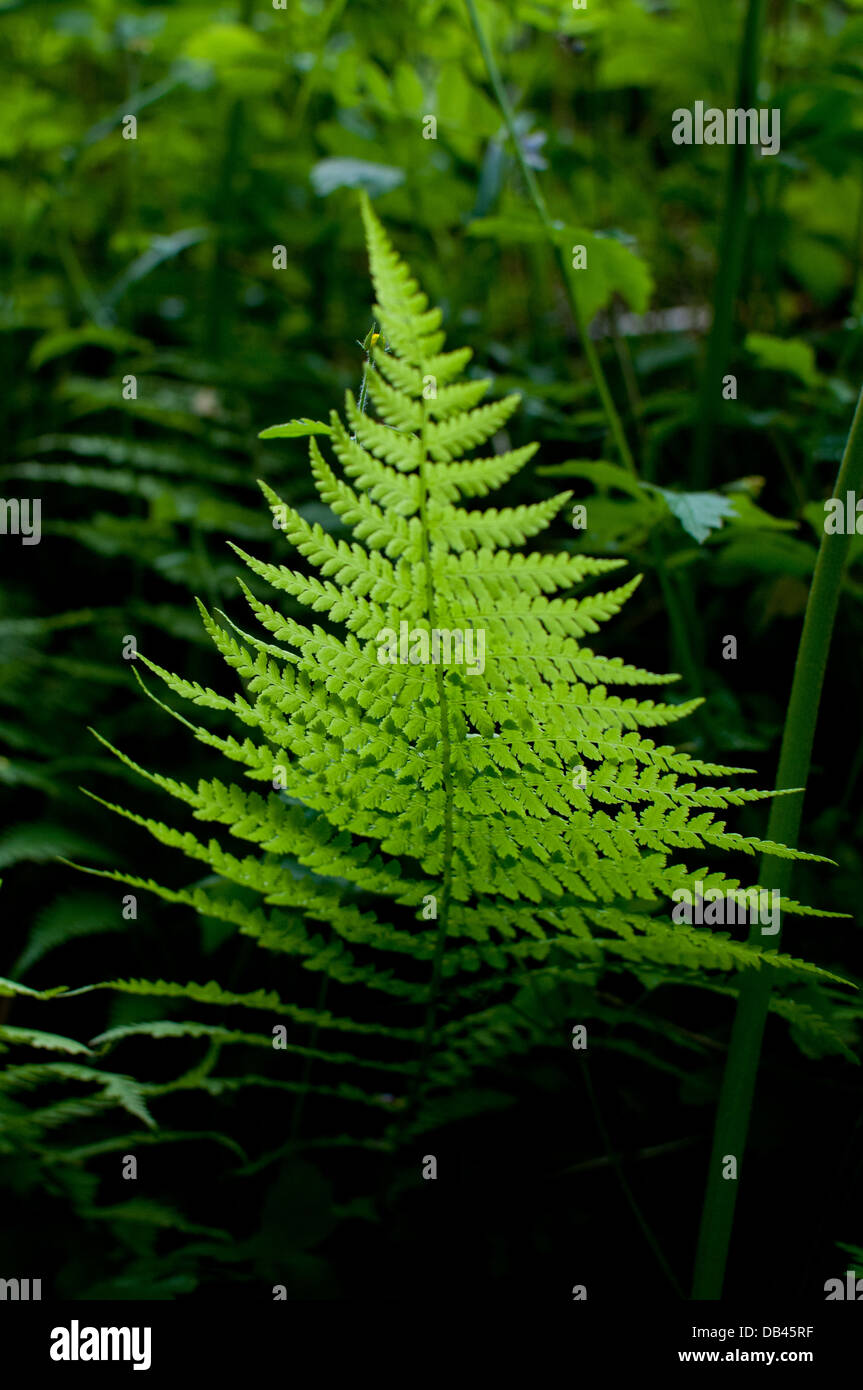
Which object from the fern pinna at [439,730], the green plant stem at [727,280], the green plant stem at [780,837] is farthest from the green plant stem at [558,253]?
the fern pinna at [439,730]

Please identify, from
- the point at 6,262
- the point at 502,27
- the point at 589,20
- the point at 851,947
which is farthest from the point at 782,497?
the point at 6,262

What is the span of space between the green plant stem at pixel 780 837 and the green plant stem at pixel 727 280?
657mm

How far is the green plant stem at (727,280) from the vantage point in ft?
4.66

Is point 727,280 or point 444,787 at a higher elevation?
point 727,280

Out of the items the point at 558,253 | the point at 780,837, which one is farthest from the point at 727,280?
the point at 780,837

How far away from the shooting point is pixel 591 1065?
44.1 inches

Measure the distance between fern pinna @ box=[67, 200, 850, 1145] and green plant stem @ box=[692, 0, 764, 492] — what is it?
2.72ft

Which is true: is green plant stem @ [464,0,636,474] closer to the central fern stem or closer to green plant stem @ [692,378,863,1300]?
green plant stem @ [692,378,863,1300]

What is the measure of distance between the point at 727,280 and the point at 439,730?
1.11 metres

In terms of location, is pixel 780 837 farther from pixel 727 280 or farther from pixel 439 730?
pixel 727 280

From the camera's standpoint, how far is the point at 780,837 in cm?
81

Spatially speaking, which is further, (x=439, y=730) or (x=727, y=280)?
(x=727, y=280)

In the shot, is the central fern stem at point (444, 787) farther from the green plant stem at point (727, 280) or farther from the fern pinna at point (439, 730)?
the green plant stem at point (727, 280)
